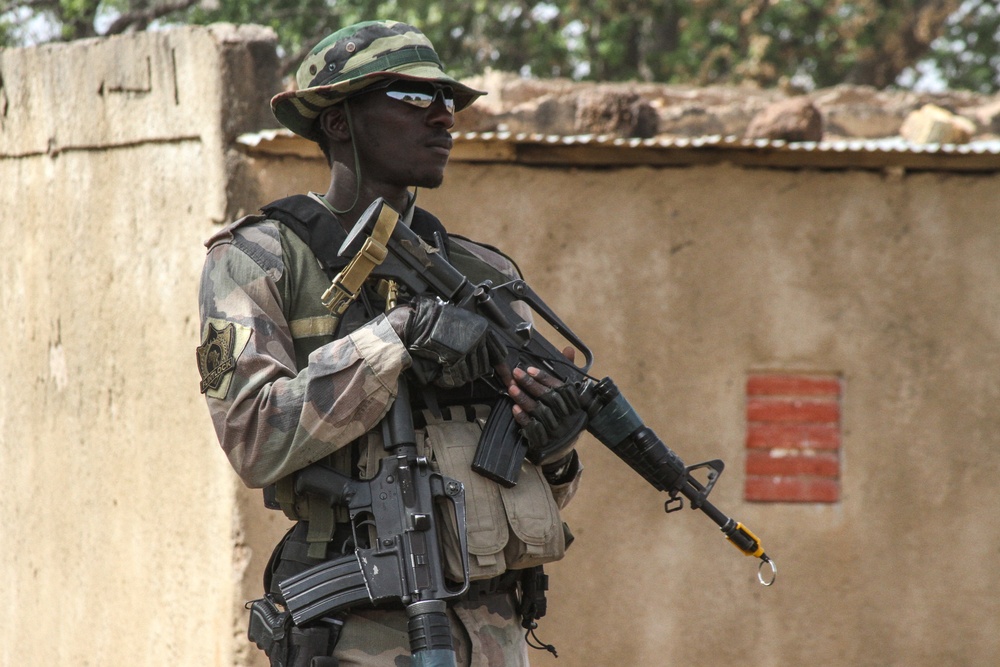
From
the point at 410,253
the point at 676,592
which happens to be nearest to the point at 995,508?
the point at 676,592

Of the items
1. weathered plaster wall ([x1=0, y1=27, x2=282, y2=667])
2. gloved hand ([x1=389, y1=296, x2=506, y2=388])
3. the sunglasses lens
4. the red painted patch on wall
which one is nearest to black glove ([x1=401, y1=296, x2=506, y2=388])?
Result: gloved hand ([x1=389, y1=296, x2=506, y2=388])

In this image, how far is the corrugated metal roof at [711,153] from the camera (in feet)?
13.3

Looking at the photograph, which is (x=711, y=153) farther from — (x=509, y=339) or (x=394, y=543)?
(x=394, y=543)

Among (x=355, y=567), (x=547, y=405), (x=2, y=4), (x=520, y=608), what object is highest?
(x=2, y=4)

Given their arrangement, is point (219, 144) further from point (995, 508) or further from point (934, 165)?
point (995, 508)

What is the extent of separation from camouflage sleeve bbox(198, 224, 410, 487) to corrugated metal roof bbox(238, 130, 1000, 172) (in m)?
1.78

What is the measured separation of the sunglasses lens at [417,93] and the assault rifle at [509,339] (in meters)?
0.23

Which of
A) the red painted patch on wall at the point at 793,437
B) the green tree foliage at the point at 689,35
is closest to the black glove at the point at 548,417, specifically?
the red painted patch on wall at the point at 793,437

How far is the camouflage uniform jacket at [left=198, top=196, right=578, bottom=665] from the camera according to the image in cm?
218

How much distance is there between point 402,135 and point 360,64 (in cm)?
15

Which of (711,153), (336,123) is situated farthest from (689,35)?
(336,123)

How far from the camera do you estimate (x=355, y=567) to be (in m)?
2.20

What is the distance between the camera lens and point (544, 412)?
234 cm

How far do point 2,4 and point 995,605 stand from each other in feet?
24.1
